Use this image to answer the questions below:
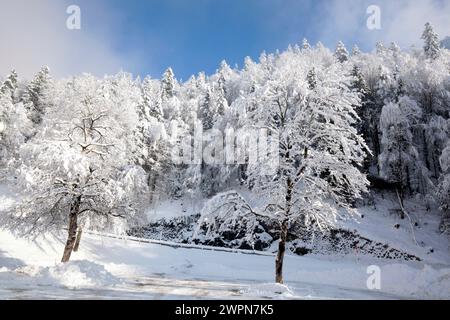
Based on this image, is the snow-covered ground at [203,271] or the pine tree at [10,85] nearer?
Answer: the snow-covered ground at [203,271]

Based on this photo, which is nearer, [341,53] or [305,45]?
[341,53]

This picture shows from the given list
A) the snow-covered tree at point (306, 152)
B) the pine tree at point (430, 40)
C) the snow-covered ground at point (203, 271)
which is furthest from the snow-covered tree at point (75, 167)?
the pine tree at point (430, 40)

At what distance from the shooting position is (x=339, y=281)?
19.5 metres

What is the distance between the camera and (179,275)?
20.3 meters

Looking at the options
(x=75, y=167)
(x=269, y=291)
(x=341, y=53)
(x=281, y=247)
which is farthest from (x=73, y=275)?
(x=341, y=53)

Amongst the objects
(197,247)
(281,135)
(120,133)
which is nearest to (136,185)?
(120,133)

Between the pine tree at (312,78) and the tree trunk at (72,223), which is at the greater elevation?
the pine tree at (312,78)

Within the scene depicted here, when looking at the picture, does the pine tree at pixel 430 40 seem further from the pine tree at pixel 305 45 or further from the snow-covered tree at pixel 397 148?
the pine tree at pixel 305 45

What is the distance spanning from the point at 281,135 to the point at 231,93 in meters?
52.2

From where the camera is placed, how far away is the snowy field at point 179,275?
35.6 ft

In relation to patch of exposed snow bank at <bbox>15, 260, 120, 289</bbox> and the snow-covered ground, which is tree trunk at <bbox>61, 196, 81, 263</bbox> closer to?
the snow-covered ground

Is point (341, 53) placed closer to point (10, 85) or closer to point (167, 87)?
point (167, 87)
